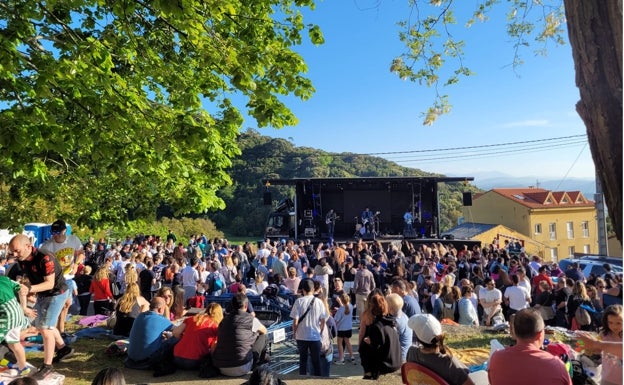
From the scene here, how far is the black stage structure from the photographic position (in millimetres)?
24219

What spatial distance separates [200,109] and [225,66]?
4.63 feet

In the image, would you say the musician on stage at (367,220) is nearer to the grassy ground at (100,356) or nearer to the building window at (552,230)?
the grassy ground at (100,356)

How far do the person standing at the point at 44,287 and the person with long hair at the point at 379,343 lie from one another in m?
3.40

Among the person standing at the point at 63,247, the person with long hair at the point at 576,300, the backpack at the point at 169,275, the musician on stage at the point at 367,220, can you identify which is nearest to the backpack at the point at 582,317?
the person with long hair at the point at 576,300

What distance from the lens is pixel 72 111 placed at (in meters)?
5.33

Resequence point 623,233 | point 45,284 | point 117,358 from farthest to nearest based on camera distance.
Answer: point 117,358 → point 45,284 → point 623,233

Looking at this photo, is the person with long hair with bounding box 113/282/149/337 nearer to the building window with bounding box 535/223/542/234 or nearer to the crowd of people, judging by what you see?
the crowd of people

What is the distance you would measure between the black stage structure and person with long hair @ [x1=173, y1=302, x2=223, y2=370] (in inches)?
730

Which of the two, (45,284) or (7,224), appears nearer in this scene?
(45,284)

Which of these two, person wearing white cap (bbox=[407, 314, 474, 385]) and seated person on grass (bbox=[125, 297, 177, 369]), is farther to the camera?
seated person on grass (bbox=[125, 297, 177, 369])

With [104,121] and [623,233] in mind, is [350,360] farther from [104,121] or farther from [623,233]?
[623,233]

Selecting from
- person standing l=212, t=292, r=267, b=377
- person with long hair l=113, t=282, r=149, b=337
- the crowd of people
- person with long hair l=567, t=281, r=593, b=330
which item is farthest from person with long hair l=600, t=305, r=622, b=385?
person with long hair l=113, t=282, r=149, b=337

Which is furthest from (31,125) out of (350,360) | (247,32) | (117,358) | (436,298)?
(436,298)

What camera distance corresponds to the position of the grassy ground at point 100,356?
16.7 feet
